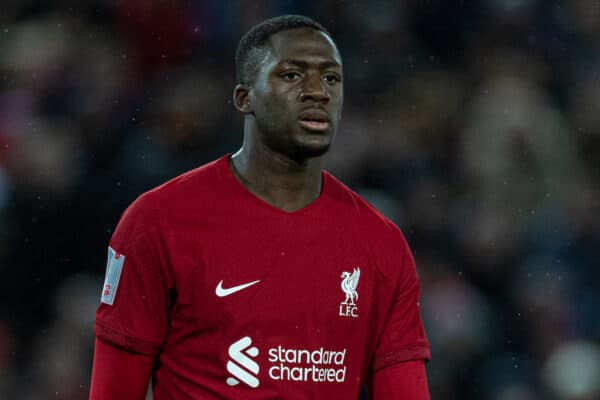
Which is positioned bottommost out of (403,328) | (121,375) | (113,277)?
(121,375)

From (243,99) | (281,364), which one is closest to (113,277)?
(281,364)

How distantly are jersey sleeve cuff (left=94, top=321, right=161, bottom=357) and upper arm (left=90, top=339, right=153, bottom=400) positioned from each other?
18mm

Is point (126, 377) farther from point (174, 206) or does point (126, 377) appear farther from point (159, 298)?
point (174, 206)

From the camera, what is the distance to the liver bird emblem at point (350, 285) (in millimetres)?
3068

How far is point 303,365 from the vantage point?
2.97 meters

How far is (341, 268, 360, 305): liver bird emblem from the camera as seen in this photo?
307 centimetres

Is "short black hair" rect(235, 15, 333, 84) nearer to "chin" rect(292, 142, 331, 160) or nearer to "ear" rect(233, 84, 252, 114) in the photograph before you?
"ear" rect(233, 84, 252, 114)

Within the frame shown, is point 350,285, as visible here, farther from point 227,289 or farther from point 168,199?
point 168,199

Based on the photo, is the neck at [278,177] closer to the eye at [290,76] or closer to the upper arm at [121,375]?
the eye at [290,76]

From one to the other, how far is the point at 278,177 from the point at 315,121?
235 mm

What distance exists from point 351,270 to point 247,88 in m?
0.62

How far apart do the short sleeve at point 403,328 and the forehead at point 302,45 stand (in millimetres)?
619

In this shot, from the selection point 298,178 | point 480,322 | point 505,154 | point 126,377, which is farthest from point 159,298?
point 505,154

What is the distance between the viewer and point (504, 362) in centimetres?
576
